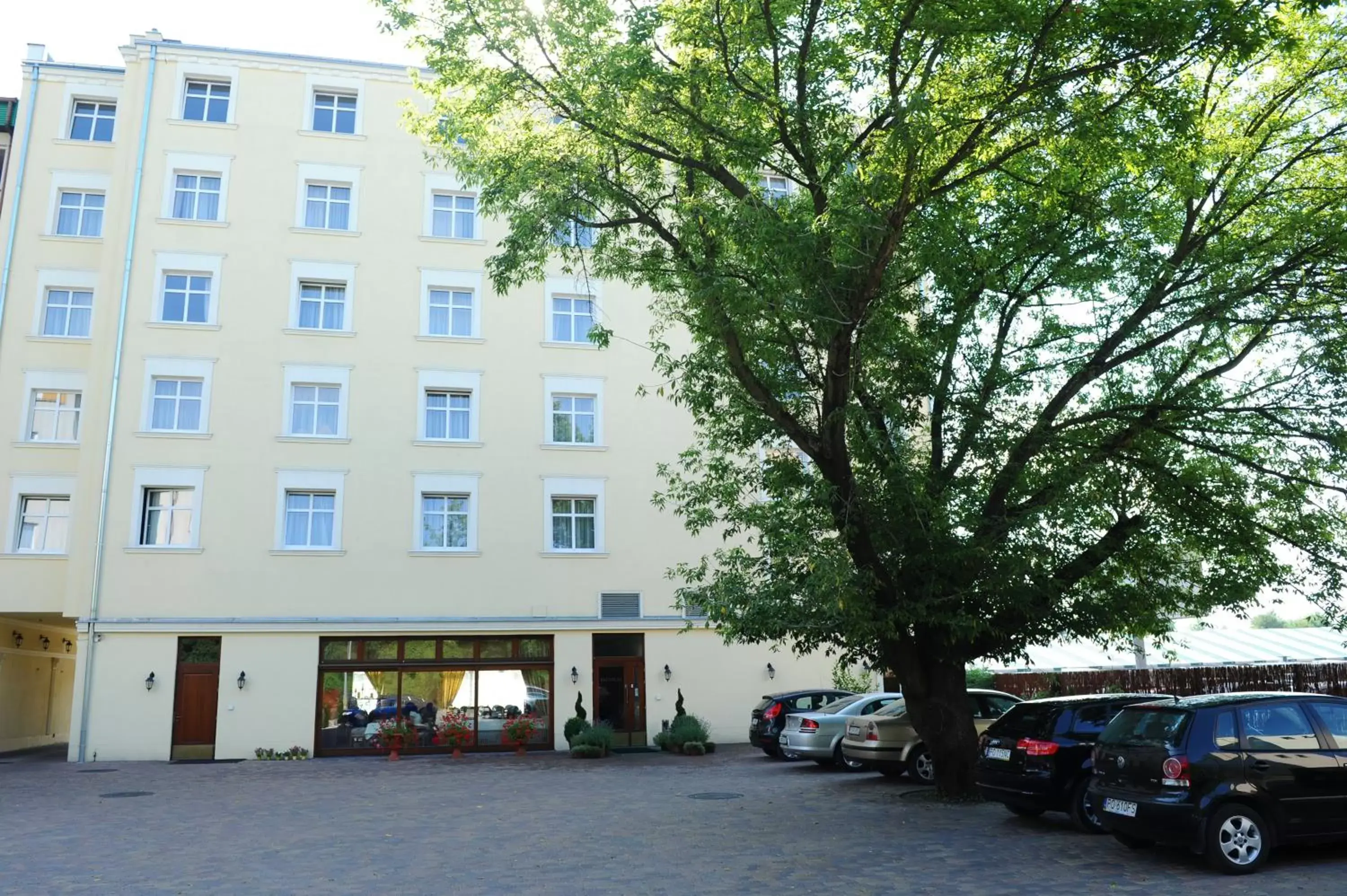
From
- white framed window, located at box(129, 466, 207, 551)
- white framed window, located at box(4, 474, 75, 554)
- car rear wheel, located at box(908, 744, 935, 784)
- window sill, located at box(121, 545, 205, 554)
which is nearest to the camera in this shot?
car rear wheel, located at box(908, 744, 935, 784)

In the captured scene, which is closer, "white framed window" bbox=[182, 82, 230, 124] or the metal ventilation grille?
the metal ventilation grille

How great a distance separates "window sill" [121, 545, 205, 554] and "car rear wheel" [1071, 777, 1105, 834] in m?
20.5

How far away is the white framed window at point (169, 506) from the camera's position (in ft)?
80.0

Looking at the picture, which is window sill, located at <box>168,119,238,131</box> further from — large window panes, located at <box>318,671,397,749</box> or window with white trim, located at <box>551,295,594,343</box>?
large window panes, located at <box>318,671,397,749</box>

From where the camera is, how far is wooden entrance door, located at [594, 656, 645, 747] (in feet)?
85.9

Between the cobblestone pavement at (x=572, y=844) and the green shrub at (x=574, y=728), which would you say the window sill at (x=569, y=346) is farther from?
the cobblestone pavement at (x=572, y=844)

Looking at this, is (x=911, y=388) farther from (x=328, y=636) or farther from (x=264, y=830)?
(x=328, y=636)

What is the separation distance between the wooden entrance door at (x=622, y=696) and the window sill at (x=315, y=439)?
859 centimetres

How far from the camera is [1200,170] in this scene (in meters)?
13.5

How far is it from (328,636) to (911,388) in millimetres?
16892

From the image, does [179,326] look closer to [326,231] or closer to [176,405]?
[176,405]

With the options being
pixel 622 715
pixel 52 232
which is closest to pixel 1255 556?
pixel 622 715

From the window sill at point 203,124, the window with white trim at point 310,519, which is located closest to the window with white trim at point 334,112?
the window sill at point 203,124

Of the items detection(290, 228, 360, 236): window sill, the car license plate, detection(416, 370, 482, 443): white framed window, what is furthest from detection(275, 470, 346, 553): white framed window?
the car license plate
